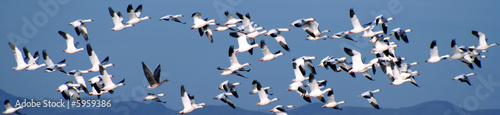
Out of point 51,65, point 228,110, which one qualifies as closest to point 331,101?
point 51,65

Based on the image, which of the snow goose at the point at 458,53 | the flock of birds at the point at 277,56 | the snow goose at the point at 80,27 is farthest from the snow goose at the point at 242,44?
the snow goose at the point at 458,53

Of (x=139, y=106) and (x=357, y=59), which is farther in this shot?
(x=139, y=106)

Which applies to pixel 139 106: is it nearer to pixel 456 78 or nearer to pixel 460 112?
pixel 460 112

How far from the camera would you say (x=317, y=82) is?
95.7ft

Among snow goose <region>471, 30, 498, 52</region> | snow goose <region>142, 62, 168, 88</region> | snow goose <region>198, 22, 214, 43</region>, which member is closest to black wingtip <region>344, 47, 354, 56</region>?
snow goose <region>198, 22, 214, 43</region>

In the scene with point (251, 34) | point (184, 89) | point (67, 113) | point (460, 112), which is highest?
point (67, 113)

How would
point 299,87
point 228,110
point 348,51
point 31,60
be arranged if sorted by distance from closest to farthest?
point 348,51 < point 299,87 < point 31,60 < point 228,110

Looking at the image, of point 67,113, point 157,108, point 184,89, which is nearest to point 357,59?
point 184,89

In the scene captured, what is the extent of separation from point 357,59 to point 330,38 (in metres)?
3.17

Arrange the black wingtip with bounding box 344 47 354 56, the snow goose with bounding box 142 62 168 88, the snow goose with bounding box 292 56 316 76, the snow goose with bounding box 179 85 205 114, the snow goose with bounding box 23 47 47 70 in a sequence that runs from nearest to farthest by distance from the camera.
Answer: the snow goose with bounding box 142 62 168 88 → the black wingtip with bounding box 344 47 354 56 → the snow goose with bounding box 292 56 316 76 → the snow goose with bounding box 179 85 205 114 → the snow goose with bounding box 23 47 47 70

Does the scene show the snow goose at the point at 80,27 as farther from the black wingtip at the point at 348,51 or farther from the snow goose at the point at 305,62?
the black wingtip at the point at 348,51

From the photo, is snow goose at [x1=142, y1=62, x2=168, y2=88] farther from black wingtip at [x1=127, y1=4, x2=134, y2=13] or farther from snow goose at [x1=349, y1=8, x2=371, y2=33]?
snow goose at [x1=349, y1=8, x2=371, y2=33]

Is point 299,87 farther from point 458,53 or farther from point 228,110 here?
point 228,110

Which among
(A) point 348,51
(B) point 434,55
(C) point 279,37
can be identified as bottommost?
(A) point 348,51
